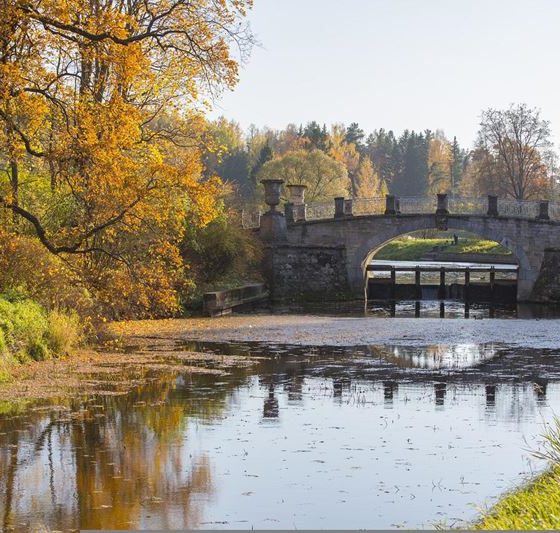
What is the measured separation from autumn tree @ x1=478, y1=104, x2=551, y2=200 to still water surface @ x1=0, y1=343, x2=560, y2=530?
193 feet

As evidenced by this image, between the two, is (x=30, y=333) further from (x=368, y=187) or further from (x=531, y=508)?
(x=368, y=187)

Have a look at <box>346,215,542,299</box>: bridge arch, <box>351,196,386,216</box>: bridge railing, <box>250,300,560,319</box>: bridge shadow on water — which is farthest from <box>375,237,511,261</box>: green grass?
<box>250,300,560,319</box>: bridge shadow on water

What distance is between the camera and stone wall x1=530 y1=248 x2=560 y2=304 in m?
46.9

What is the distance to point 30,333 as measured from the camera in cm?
2034

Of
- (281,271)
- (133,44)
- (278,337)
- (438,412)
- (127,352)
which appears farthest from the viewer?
(281,271)

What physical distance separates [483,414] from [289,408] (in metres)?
2.99

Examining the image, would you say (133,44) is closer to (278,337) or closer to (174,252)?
(174,252)

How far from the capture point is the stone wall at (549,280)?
46.9m

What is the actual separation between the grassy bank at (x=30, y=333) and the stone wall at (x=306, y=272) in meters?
23.7

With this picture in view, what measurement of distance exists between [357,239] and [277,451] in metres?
36.4

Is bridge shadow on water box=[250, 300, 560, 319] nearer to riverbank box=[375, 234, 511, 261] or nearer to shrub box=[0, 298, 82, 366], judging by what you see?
shrub box=[0, 298, 82, 366]

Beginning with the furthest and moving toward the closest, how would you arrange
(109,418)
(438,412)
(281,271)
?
(281,271), (438,412), (109,418)

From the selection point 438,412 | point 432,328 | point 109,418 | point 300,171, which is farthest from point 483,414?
point 300,171

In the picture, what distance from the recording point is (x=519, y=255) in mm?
47719
